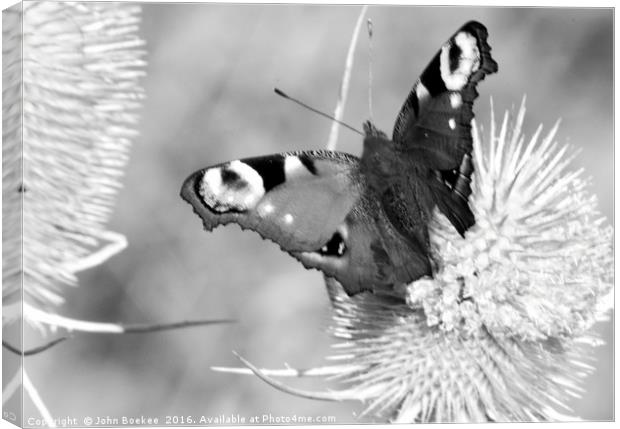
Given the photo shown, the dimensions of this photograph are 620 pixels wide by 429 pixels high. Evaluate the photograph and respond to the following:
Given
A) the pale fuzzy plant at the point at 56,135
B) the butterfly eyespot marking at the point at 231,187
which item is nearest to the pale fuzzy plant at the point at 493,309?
the butterfly eyespot marking at the point at 231,187

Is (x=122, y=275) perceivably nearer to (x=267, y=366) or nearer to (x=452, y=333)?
(x=267, y=366)

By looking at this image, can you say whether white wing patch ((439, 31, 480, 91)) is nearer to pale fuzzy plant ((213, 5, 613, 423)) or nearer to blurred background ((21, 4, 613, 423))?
pale fuzzy plant ((213, 5, 613, 423))

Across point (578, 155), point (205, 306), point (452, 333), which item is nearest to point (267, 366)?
point (205, 306)

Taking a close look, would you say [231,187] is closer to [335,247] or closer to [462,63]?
[335,247]

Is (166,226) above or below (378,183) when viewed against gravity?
below

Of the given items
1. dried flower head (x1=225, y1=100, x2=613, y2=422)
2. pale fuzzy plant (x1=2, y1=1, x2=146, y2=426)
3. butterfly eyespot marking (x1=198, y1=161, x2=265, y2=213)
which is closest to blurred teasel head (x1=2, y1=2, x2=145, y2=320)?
pale fuzzy plant (x1=2, y1=1, x2=146, y2=426)
